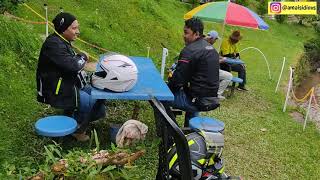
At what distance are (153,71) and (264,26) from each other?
4292mm

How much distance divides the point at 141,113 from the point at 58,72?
2279mm

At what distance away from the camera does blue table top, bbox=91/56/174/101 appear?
4836 mm

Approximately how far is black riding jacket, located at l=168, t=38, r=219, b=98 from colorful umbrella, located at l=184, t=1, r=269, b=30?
140 inches

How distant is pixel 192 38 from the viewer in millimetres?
5840

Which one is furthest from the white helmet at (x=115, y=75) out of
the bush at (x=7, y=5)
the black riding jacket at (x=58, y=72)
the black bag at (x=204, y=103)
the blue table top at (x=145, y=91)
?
the bush at (x=7, y=5)

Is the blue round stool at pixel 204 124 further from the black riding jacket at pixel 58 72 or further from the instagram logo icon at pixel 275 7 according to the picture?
the instagram logo icon at pixel 275 7

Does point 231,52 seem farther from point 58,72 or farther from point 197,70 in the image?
point 58,72

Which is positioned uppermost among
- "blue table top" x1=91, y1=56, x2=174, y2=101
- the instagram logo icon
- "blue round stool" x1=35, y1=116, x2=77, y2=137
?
the instagram logo icon

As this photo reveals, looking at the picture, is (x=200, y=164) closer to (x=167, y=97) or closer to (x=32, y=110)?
(x=167, y=97)

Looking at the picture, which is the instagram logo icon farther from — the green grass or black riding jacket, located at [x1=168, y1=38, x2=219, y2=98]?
black riding jacket, located at [x1=168, y1=38, x2=219, y2=98]

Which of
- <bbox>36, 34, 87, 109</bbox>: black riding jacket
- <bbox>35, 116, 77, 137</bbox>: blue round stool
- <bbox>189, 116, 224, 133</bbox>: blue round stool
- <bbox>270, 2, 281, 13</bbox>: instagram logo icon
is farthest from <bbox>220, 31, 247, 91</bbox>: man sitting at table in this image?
<bbox>35, 116, 77, 137</bbox>: blue round stool

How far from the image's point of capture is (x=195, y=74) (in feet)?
19.1

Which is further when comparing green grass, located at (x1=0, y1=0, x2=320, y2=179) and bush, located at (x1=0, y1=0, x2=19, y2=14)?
bush, located at (x1=0, y1=0, x2=19, y2=14)

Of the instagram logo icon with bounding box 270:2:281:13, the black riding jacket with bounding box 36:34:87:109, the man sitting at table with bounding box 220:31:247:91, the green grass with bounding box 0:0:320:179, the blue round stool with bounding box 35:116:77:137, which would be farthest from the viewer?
the instagram logo icon with bounding box 270:2:281:13
